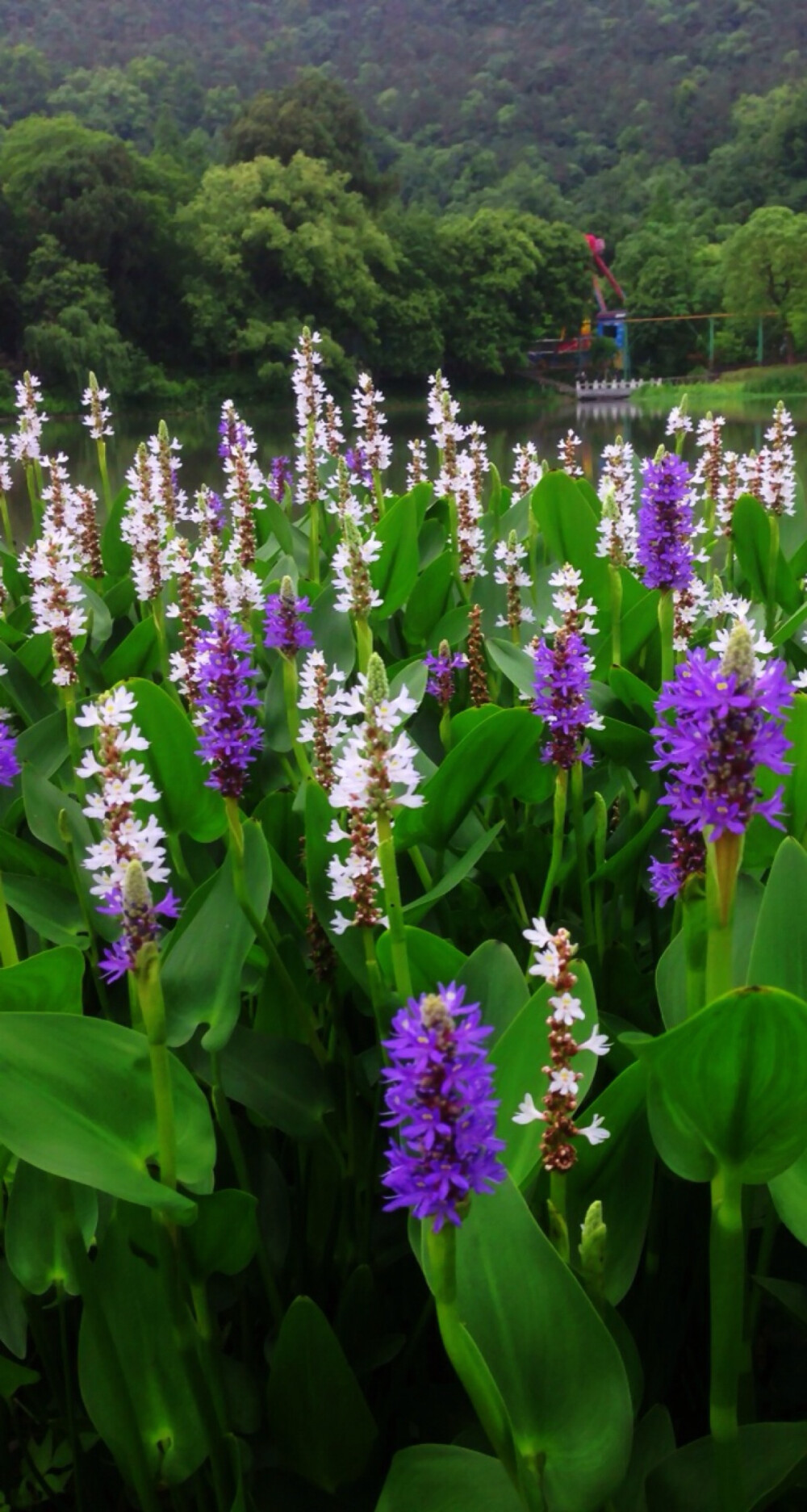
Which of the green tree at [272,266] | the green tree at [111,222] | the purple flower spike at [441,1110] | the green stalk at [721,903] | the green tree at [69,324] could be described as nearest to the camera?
the purple flower spike at [441,1110]

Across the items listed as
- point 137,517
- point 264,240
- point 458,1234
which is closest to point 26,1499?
point 458,1234

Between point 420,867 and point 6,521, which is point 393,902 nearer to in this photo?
point 420,867

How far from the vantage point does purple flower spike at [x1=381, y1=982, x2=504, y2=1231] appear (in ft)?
2.01

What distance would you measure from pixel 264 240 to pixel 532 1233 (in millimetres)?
19615

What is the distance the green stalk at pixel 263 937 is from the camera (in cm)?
107

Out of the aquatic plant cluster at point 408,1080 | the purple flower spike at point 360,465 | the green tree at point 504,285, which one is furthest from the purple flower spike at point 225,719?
the green tree at point 504,285

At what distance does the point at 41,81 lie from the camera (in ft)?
100.0

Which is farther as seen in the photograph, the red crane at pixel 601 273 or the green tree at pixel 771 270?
the red crane at pixel 601 273

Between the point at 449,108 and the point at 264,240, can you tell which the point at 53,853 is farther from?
the point at 449,108

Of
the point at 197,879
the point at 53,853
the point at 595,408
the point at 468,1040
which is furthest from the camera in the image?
the point at 595,408

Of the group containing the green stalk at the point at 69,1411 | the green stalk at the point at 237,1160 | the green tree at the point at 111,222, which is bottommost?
the green stalk at the point at 69,1411

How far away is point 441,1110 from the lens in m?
0.63

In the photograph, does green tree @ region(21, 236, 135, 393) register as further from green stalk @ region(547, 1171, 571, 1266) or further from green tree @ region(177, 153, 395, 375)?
green stalk @ region(547, 1171, 571, 1266)

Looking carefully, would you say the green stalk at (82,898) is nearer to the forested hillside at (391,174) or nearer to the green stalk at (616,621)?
the green stalk at (616,621)
